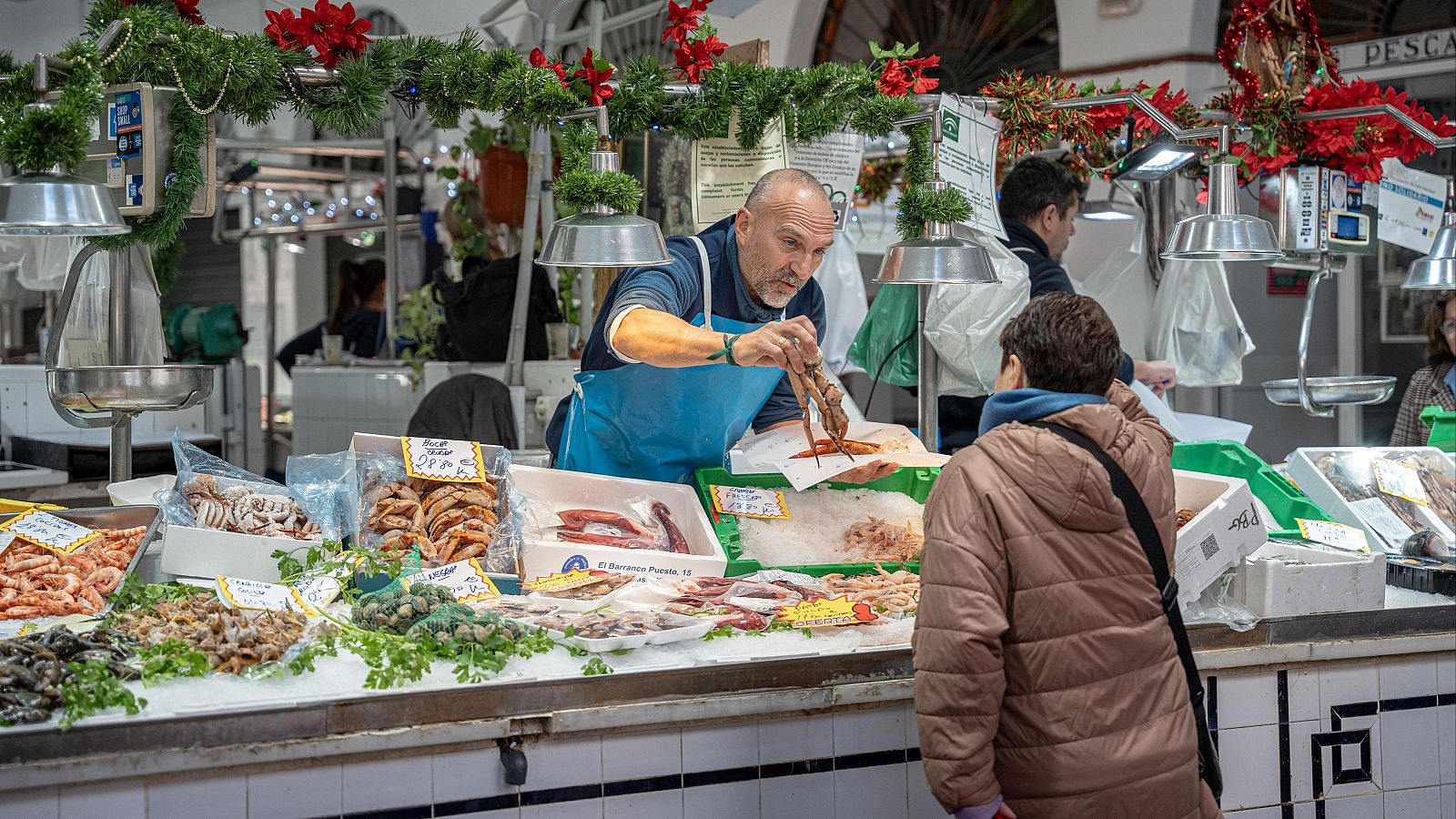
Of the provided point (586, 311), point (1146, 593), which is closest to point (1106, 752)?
point (1146, 593)

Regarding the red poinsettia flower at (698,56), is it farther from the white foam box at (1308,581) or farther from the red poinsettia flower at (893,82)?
the white foam box at (1308,581)

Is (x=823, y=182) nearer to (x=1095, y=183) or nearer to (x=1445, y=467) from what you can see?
(x=1445, y=467)

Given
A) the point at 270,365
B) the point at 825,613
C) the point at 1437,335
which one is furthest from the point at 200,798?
the point at 270,365

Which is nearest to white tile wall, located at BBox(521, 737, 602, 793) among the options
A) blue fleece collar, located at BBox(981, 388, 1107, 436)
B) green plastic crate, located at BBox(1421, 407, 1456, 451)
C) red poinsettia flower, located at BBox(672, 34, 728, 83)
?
blue fleece collar, located at BBox(981, 388, 1107, 436)

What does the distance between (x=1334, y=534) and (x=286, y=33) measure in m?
2.94

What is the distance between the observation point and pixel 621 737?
2.34m

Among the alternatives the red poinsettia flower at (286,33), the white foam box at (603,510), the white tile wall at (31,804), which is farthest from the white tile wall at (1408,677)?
the red poinsettia flower at (286,33)

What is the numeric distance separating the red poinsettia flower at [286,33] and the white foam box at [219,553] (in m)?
1.13

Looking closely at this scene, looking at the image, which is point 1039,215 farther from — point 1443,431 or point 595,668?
point 595,668

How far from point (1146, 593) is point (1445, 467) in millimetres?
2384

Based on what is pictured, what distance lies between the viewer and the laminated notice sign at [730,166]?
11.1 ft

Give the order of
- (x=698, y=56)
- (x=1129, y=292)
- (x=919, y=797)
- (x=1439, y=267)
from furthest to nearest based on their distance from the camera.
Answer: (x=1129, y=292), (x=1439, y=267), (x=698, y=56), (x=919, y=797)

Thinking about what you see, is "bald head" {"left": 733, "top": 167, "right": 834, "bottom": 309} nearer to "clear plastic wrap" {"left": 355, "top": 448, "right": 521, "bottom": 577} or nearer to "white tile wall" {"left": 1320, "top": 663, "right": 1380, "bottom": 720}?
"clear plastic wrap" {"left": 355, "top": 448, "right": 521, "bottom": 577}

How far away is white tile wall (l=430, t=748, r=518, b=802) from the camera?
223 centimetres
